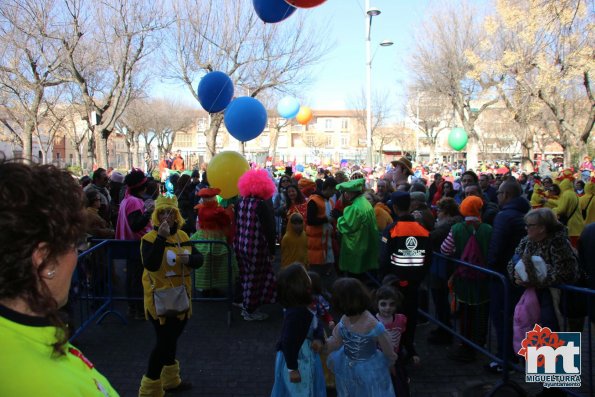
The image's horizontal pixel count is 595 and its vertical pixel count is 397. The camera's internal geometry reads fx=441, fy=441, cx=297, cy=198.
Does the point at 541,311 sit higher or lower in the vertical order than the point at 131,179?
lower

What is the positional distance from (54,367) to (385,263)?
3904mm

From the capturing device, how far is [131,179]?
579 centimetres

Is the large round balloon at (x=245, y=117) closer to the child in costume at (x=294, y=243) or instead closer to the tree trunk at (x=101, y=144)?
the child in costume at (x=294, y=243)

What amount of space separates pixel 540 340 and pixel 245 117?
6.52m

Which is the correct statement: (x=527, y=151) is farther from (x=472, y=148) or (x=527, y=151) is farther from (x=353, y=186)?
(x=353, y=186)

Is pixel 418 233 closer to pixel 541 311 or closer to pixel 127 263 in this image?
pixel 541 311

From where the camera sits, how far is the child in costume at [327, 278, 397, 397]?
3.03 m

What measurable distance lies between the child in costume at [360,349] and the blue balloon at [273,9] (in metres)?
5.68

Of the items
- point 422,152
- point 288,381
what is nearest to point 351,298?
point 288,381

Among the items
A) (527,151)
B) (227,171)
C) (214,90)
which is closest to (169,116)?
(527,151)

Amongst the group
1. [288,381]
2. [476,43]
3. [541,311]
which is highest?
[476,43]

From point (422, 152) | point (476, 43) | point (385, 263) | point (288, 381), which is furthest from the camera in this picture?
point (422, 152)

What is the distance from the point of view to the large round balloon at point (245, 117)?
8.66 metres

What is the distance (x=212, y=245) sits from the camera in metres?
6.05
